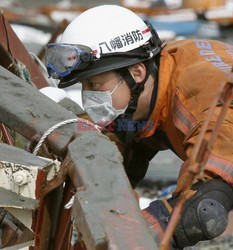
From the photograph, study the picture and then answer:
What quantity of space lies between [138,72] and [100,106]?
9.9 inches

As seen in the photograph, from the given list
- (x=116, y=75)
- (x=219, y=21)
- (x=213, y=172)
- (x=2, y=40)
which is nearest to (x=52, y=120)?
(x=213, y=172)

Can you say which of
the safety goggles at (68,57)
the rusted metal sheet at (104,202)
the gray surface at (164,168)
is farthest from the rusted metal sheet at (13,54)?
the gray surface at (164,168)

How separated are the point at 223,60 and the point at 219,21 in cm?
861

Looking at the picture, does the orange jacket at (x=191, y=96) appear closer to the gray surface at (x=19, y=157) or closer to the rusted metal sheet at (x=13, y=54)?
the gray surface at (x=19, y=157)

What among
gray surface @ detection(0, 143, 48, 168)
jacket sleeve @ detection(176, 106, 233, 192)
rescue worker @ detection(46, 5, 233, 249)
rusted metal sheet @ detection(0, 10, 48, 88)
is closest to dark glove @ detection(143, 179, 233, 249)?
jacket sleeve @ detection(176, 106, 233, 192)

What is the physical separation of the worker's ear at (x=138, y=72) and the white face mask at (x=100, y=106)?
0.11 m

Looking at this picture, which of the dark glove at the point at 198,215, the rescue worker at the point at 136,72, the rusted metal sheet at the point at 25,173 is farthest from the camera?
the rescue worker at the point at 136,72

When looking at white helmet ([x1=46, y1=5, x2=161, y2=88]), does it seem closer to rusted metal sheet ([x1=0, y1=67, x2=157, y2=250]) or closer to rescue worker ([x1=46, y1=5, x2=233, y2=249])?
rescue worker ([x1=46, y1=5, x2=233, y2=249])

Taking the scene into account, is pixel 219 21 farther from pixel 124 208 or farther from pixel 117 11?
pixel 124 208

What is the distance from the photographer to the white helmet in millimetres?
3379

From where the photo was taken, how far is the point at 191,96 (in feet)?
10.5

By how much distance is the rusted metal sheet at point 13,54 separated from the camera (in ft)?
13.1

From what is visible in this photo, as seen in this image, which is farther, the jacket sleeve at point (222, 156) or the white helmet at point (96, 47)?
the white helmet at point (96, 47)

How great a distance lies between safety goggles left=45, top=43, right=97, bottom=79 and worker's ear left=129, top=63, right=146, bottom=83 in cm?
24
